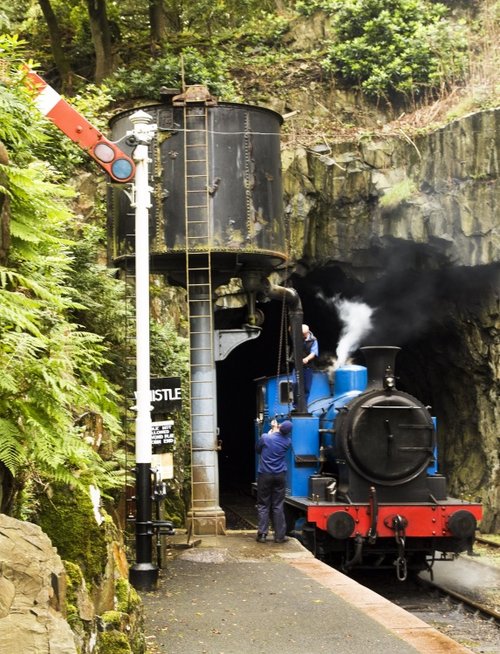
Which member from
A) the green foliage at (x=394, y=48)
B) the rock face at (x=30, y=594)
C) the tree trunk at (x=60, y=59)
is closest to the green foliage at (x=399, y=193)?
the green foliage at (x=394, y=48)

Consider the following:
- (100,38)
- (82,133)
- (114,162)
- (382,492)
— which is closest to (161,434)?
(114,162)

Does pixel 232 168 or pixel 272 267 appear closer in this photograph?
pixel 232 168

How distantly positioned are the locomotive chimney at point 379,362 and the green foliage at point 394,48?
10430mm

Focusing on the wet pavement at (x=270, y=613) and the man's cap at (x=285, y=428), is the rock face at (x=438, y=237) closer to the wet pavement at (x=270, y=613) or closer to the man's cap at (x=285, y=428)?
the man's cap at (x=285, y=428)

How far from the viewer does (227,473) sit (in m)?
30.8

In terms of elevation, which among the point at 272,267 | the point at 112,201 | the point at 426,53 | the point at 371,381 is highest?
the point at 426,53

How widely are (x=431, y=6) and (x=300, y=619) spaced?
18601 millimetres

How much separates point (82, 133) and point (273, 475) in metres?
4.77

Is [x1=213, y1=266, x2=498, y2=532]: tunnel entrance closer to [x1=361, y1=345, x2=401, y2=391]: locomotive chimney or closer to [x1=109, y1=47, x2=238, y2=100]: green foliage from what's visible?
[x1=109, y1=47, x2=238, y2=100]: green foliage

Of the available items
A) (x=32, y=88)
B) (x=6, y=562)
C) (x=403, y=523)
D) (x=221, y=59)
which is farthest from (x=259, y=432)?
(x=6, y=562)

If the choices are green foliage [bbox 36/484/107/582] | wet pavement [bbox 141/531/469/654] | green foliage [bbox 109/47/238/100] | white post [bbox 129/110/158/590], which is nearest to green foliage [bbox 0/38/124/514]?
green foliage [bbox 36/484/107/582]

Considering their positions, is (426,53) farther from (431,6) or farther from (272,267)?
(272,267)

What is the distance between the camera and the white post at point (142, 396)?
7887mm

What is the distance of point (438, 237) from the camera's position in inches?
703
